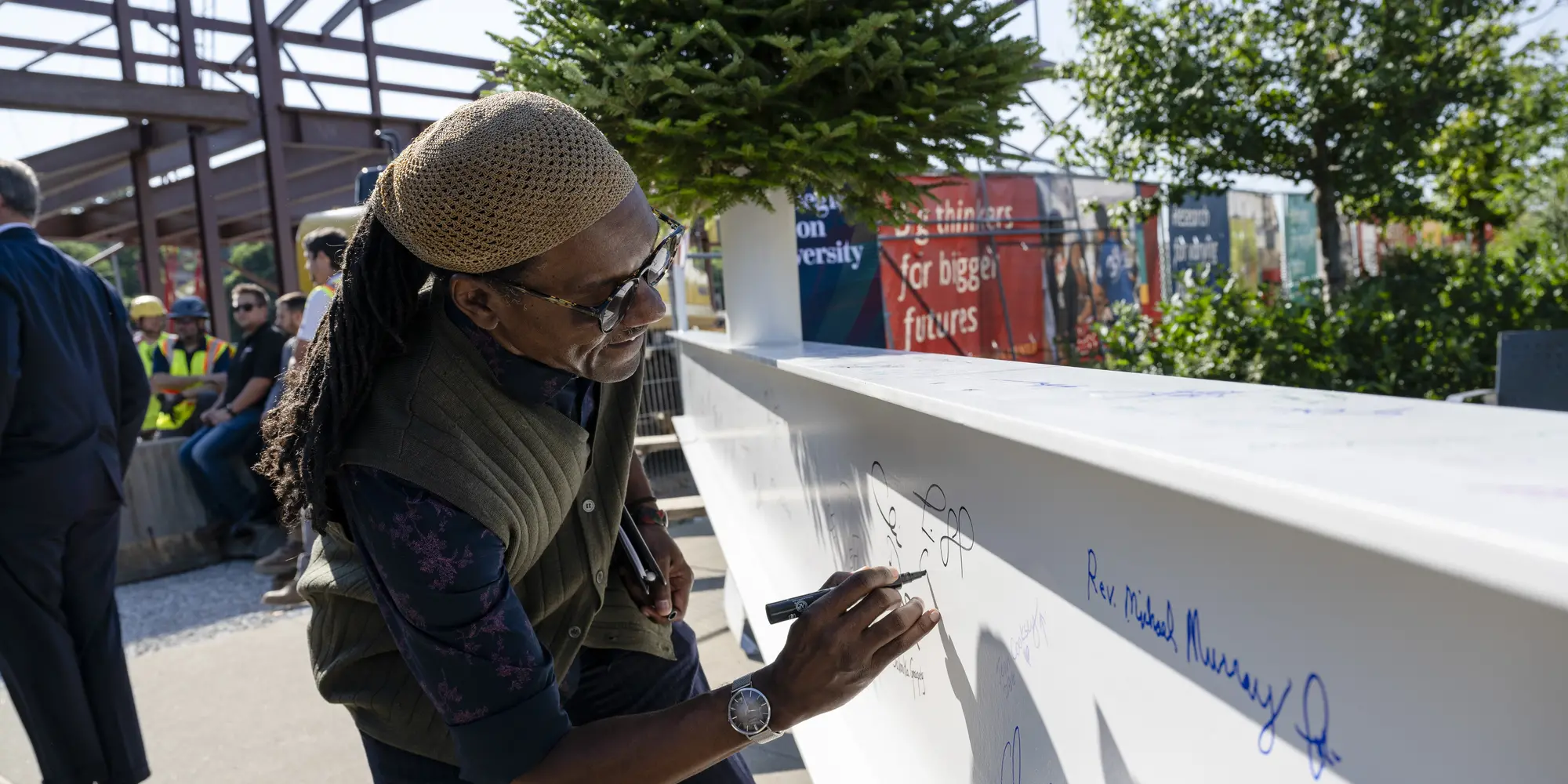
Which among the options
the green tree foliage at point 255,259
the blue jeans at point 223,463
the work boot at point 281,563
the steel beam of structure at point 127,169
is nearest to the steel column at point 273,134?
the steel beam of structure at point 127,169

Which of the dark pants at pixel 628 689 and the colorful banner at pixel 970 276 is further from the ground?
the colorful banner at pixel 970 276

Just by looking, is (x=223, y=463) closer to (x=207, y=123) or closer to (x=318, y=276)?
(x=318, y=276)

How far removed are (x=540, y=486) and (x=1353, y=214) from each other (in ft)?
25.5

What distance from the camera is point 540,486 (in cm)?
166

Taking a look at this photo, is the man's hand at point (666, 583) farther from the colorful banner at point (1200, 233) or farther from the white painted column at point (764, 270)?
the colorful banner at point (1200, 233)

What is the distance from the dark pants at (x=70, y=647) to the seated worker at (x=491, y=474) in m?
2.38

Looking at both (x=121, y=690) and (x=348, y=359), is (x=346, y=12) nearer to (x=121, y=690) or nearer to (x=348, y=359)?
(x=121, y=690)

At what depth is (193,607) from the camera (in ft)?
21.9

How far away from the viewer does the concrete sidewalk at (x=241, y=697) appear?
13.4ft

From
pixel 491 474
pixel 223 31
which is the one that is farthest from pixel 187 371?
pixel 491 474

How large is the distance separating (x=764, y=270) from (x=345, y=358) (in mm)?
3127

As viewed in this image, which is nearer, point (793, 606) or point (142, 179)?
point (793, 606)

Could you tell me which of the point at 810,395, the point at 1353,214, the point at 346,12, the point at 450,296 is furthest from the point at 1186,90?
the point at 346,12
